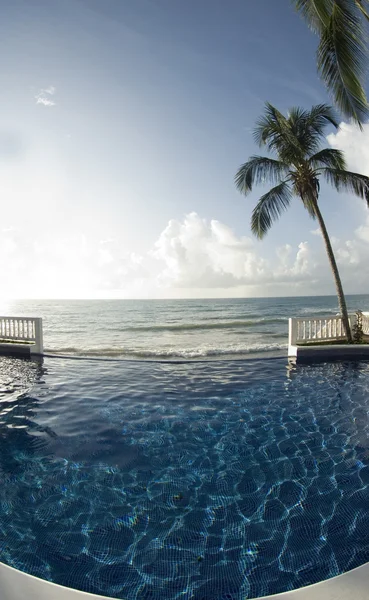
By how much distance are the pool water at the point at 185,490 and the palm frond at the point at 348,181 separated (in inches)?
310

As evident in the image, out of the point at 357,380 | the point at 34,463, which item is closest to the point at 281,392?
the point at 357,380

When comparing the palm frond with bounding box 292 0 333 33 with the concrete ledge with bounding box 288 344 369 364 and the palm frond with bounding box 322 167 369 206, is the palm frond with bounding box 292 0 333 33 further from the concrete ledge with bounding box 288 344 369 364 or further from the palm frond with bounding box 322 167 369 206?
the concrete ledge with bounding box 288 344 369 364

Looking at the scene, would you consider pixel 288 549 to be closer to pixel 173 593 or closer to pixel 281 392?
pixel 173 593

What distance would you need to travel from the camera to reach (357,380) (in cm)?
762

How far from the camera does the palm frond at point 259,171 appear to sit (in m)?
12.1

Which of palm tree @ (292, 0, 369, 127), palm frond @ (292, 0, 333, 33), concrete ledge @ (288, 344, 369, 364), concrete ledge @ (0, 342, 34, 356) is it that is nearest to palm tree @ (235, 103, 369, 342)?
concrete ledge @ (288, 344, 369, 364)

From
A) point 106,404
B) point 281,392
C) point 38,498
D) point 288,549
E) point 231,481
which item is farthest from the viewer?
point 281,392

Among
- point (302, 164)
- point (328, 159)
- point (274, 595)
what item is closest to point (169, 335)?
point (302, 164)

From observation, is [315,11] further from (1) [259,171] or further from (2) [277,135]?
(1) [259,171]

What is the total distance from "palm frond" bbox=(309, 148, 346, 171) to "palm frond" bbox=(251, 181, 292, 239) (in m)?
1.22

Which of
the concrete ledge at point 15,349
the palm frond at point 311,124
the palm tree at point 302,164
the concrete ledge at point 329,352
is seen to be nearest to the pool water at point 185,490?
the concrete ledge at point 329,352

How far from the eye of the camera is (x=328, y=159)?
11602 millimetres

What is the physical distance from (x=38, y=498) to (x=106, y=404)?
2.86m

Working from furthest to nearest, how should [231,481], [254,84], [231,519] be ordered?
1. [254,84]
2. [231,481]
3. [231,519]
